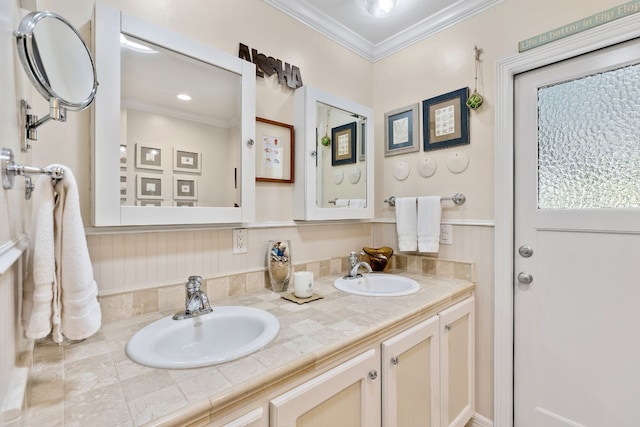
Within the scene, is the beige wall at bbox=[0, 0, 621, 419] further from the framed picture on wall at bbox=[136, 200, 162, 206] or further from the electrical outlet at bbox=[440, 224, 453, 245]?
the framed picture on wall at bbox=[136, 200, 162, 206]

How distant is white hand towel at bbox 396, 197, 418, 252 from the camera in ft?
6.06

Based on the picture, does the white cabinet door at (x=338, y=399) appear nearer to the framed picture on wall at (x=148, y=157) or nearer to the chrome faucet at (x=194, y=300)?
the chrome faucet at (x=194, y=300)

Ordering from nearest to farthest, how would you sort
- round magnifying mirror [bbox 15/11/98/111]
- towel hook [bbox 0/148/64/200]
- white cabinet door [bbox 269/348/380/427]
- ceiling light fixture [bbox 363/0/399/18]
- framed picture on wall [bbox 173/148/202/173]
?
1. towel hook [bbox 0/148/64/200]
2. round magnifying mirror [bbox 15/11/98/111]
3. white cabinet door [bbox 269/348/380/427]
4. framed picture on wall [bbox 173/148/202/173]
5. ceiling light fixture [bbox 363/0/399/18]

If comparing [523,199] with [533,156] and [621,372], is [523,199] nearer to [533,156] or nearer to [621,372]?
[533,156]

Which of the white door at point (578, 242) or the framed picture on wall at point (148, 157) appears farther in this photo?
the white door at point (578, 242)

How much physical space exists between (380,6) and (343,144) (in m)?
0.73

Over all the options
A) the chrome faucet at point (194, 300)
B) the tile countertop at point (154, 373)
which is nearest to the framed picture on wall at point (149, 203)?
the chrome faucet at point (194, 300)

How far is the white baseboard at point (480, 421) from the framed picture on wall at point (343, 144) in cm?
162

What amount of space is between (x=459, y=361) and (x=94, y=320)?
1577mm

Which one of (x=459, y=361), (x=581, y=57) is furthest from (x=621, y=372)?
(x=581, y=57)

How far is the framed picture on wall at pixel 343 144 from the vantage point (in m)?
1.83

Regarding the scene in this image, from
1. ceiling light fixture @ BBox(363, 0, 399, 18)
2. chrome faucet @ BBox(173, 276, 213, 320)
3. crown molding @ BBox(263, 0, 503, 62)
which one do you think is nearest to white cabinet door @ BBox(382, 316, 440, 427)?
chrome faucet @ BBox(173, 276, 213, 320)

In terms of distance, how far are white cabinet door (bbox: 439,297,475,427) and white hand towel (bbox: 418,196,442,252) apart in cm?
35

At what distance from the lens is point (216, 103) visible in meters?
1.34
